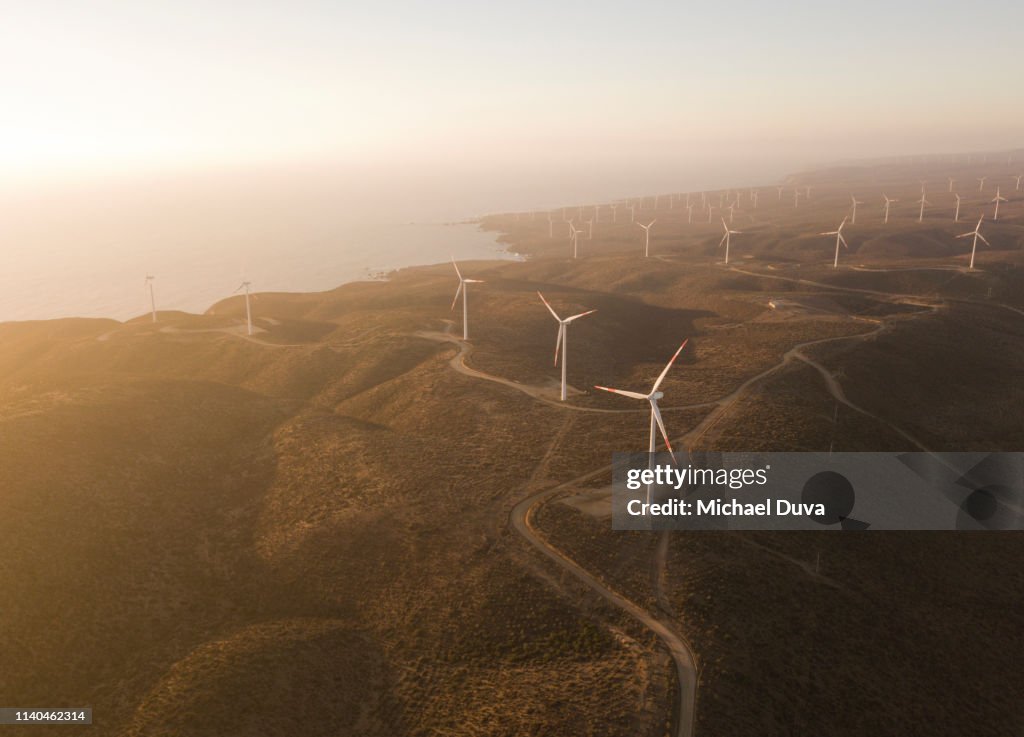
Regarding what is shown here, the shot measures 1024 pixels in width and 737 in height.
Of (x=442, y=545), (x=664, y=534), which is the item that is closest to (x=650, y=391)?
(x=664, y=534)

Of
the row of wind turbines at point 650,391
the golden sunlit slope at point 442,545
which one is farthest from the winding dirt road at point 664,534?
the row of wind turbines at point 650,391

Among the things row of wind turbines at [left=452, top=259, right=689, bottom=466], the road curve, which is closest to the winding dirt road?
the road curve

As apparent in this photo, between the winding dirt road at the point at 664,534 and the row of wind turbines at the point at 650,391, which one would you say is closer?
the winding dirt road at the point at 664,534

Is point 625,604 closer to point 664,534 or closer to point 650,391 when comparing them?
point 664,534

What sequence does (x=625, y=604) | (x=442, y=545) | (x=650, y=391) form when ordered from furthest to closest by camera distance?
(x=650, y=391), (x=442, y=545), (x=625, y=604)

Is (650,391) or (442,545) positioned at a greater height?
(650,391)

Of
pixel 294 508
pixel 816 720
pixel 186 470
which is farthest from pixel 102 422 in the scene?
pixel 816 720

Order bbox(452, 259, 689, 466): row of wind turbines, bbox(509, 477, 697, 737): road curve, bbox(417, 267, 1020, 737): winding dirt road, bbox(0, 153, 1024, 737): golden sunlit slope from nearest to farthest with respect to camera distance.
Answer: bbox(509, 477, 697, 737): road curve, bbox(417, 267, 1020, 737): winding dirt road, bbox(0, 153, 1024, 737): golden sunlit slope, bbox(452, 259, 689, 466): row of wind turbines

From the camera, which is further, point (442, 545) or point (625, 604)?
point (442, 545)

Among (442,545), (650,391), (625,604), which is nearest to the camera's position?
(625,604)

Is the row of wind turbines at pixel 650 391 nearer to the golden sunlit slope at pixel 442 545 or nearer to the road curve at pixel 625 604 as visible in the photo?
the golden sunlit slope at pixel 442 545

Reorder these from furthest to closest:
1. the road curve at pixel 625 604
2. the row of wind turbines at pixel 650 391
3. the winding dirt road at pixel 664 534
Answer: the row of wind turbines at pixel 650 391
the winding dirt road at pixel 664 534
the road curve at pixel 625 604

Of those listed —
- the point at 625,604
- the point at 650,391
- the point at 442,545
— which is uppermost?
the point at 650,391

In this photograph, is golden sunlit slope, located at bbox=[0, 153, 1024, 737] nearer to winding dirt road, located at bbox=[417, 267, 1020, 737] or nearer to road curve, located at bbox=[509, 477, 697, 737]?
winding dirt road, located at bbox=[417, 267, 1020, 737]
